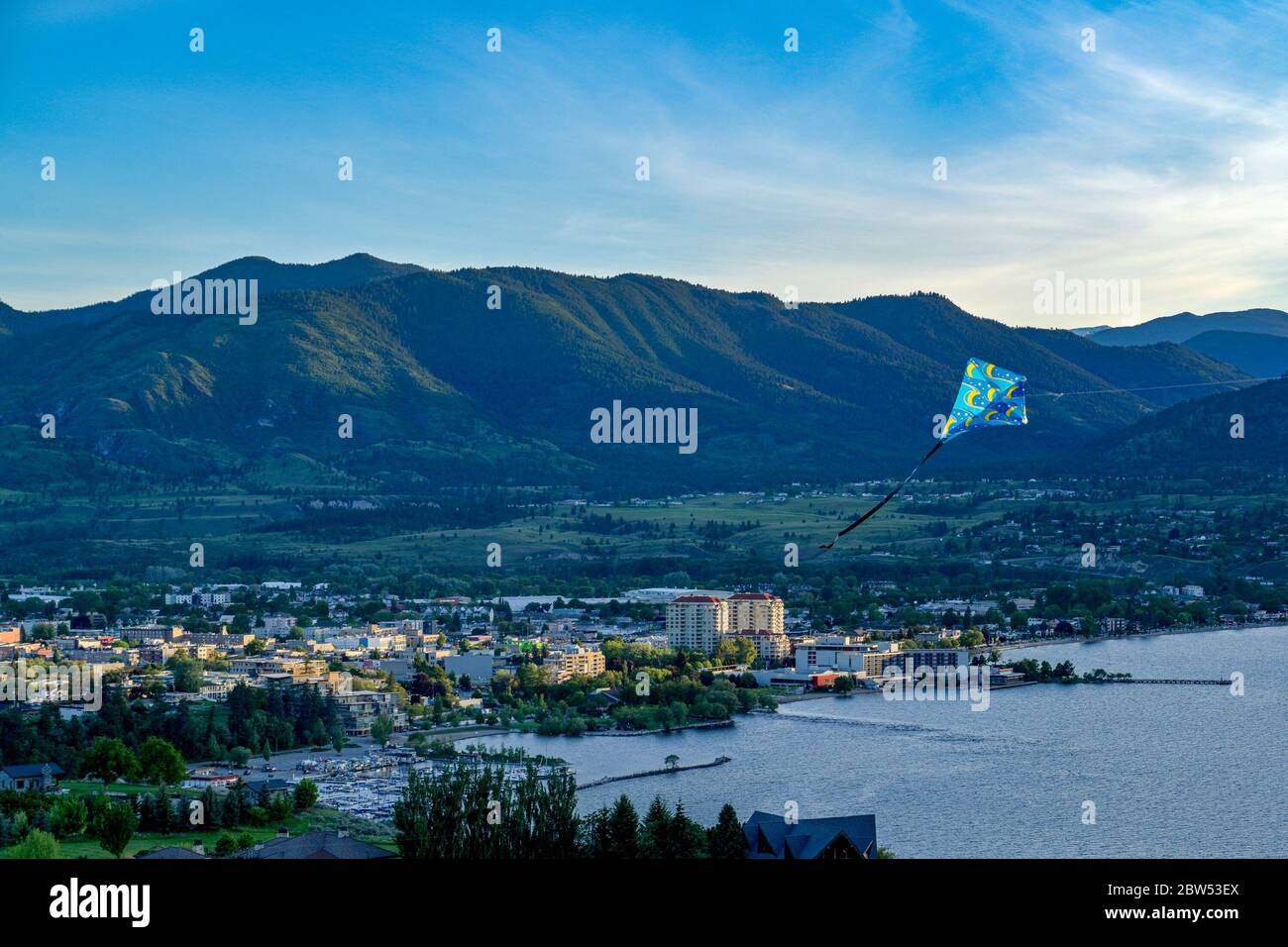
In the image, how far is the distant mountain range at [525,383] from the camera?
78875 mm

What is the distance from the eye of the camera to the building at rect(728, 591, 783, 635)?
39.2 metres

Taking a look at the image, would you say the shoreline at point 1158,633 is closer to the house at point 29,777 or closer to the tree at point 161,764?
the tree at point 161,764

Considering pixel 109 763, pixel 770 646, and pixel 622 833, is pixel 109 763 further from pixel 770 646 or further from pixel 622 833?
pixel 770 646

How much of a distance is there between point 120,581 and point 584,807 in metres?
35.7

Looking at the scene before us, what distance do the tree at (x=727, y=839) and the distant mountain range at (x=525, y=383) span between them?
2410 inches

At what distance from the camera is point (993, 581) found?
48.2 m

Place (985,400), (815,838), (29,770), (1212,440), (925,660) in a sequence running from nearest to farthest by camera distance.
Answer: (985,400) → (815,838) → (29,770) → (925,660) → (1212,440)

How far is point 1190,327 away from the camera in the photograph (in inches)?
6309
